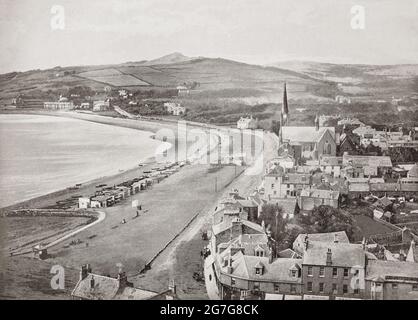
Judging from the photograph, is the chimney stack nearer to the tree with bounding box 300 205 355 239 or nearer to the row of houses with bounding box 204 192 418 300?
the row of houses with bounding box 204 192 418 300

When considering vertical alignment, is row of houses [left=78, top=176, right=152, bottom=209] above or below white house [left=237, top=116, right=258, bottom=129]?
below

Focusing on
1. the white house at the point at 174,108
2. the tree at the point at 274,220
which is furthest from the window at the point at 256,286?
the white house at the point at 174,108

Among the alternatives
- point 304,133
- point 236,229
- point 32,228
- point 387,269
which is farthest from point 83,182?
point 387,269

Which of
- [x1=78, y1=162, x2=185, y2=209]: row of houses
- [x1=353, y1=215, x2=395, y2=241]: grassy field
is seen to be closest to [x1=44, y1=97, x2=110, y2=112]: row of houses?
[x1=78, y1=162, x2=185, y2=209]: row of houses

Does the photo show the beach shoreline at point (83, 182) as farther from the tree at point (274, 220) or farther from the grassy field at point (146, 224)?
the tree at point (274, 220)

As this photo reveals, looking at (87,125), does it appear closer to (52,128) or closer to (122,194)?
(52,128)

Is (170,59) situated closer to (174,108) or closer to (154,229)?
(174,108)
